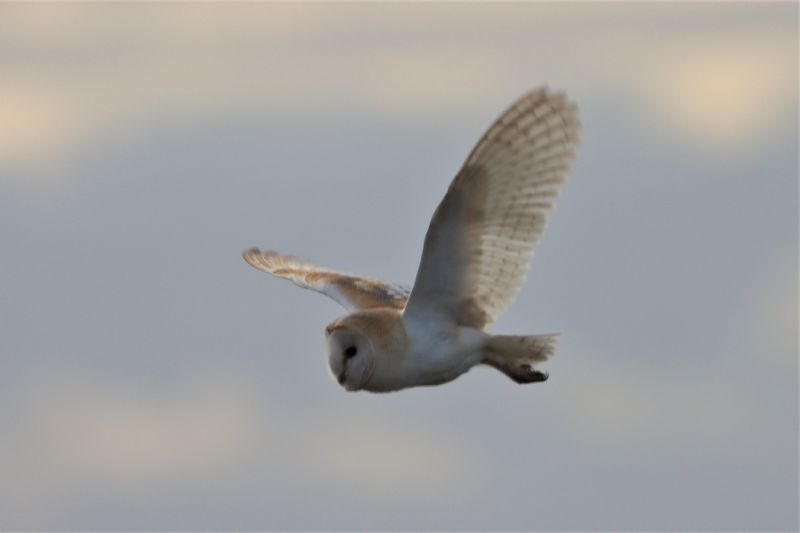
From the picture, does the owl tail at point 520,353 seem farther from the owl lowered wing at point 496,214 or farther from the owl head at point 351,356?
the owl head at point 351,356

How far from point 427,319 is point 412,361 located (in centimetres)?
28

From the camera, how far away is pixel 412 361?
12.0 m

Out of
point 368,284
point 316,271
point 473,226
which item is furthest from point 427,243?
point 316,271

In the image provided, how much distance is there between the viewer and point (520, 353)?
40.7 feet

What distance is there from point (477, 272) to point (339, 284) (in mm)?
2004

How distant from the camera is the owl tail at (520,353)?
12.3 m

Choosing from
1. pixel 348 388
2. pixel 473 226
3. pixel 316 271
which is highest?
pixel 316 271

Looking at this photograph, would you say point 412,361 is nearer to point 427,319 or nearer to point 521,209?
point 427,319

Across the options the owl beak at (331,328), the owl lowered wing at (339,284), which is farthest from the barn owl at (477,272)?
the owl lowered wing at (339,284)

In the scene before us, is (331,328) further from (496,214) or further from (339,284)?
(339,284)

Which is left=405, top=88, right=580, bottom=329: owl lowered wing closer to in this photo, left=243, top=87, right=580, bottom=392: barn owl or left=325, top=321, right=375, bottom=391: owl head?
left=243, top=87, right=580, bottom=392: barn owl

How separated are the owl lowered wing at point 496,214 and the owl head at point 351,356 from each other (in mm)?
403

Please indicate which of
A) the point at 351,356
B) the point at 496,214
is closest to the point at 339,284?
the point at 351,356

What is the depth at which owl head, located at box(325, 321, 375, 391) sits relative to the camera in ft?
39.1
